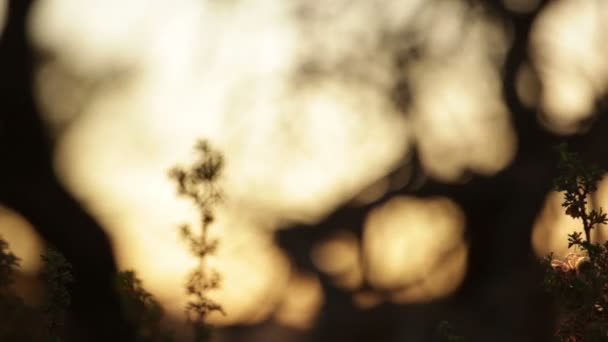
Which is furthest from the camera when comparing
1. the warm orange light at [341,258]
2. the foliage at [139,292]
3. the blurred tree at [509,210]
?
the warm orange light at [341,258]

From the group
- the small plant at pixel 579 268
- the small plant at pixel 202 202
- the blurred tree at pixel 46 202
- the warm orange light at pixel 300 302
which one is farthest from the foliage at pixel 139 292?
the warm orange light at pixel 300 302

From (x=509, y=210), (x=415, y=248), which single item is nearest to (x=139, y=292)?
(x=509, y=210)

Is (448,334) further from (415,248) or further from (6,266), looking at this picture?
(415,248)

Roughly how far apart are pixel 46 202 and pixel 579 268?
608cm

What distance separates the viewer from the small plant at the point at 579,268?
314 centimetres

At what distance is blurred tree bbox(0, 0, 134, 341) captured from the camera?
843 cm

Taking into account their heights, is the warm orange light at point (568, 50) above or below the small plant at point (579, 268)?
above

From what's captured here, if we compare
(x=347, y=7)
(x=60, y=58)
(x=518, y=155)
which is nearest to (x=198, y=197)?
(x=60, y=58)

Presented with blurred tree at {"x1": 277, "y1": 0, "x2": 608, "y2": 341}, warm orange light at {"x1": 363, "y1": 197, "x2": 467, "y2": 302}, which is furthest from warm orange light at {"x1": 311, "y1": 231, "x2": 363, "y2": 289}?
blurred tree at {"x1": 277, "y1": 0, "x2": 608, "y2": 341}

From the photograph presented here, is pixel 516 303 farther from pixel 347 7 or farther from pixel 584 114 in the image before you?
pixel 347 7

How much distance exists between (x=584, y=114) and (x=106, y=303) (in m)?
6.56

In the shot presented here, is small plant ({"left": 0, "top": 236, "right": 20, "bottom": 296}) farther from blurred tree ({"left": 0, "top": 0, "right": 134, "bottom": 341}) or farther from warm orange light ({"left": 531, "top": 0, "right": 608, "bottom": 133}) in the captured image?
warm orange light ({"left": 531, "top": 0, "right": 608, "bottom": 133})

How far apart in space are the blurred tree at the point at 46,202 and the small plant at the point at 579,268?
210 inches

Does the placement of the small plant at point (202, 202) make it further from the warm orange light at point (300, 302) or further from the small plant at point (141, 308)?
the warm orange light at point (300, 302)
